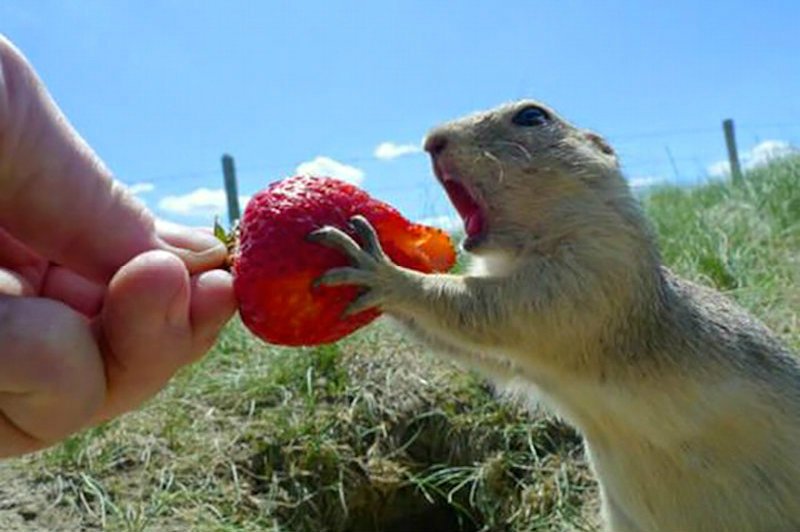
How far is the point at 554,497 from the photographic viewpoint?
3.21 m

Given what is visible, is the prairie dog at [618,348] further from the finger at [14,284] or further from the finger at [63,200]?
the finger at [14,284]

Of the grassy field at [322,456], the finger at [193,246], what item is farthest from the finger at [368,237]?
the grassy field at [322,456]

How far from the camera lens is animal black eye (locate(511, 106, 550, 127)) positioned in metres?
2.33

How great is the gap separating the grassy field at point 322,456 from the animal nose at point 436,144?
1338mm

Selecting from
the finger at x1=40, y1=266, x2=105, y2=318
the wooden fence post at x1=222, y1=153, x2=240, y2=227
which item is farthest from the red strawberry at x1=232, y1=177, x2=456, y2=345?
the wooden fence post at x1=222, y1=153, x2=240, y2=227

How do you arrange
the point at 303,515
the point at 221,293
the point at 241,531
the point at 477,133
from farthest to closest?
the point at 303,515, the point at 241,531, the point at 477,133, the point at 221,293

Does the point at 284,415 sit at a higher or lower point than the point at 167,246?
lower

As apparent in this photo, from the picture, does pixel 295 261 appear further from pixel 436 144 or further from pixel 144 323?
pixel 436 144

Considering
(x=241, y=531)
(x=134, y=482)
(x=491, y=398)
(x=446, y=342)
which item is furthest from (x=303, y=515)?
(x=446, y=342)

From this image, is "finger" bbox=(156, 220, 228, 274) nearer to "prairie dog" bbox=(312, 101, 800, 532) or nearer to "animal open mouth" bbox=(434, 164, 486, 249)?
"prairie dog" bbox=(312, 101, 800, 532)

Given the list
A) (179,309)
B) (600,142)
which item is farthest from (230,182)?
(179,309)

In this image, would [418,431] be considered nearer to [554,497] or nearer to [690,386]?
[554,497]

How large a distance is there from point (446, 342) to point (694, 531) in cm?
76

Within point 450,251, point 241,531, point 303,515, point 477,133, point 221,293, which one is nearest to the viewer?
point 221,293
